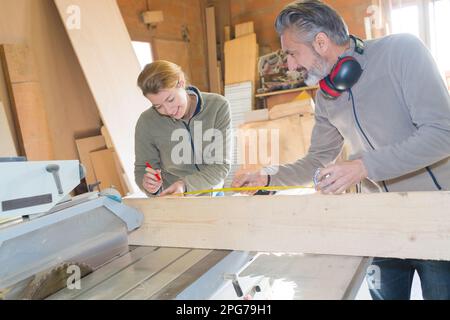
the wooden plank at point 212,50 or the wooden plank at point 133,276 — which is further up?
the wooden plank at point 212,50

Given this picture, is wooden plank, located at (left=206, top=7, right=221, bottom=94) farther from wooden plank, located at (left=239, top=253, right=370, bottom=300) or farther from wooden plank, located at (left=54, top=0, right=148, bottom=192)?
wooden plank, located at (left=239, top=253, right=370, bottom=300)

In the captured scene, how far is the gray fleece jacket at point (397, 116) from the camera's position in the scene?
111 cm

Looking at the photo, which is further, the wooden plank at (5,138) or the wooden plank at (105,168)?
the wooden plank at (105,168)

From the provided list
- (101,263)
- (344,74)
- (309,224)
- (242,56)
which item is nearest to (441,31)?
(242,56)

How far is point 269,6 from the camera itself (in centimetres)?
502

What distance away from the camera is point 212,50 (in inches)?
207

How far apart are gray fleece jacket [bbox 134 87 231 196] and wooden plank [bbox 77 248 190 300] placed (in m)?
0.64

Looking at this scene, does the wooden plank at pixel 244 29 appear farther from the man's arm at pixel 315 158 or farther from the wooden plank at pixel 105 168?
the man's arm at pixel 315 158

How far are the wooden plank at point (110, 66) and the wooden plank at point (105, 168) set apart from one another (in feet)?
0.95

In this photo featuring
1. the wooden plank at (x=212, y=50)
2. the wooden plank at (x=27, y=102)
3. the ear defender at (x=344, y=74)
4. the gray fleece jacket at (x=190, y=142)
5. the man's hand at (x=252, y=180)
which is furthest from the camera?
the wooden plank at (x=212, y=50)

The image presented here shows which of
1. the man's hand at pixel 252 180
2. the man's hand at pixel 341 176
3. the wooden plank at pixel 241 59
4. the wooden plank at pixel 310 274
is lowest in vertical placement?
the wooden plank at pixel 310 274

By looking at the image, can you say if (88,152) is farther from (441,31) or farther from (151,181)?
(441,31)

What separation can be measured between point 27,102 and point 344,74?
2638 millimetres

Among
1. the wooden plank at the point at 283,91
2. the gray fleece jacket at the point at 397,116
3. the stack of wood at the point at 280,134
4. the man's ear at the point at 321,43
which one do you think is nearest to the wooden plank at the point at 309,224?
the gray fleece jacket at the point at 397,116
